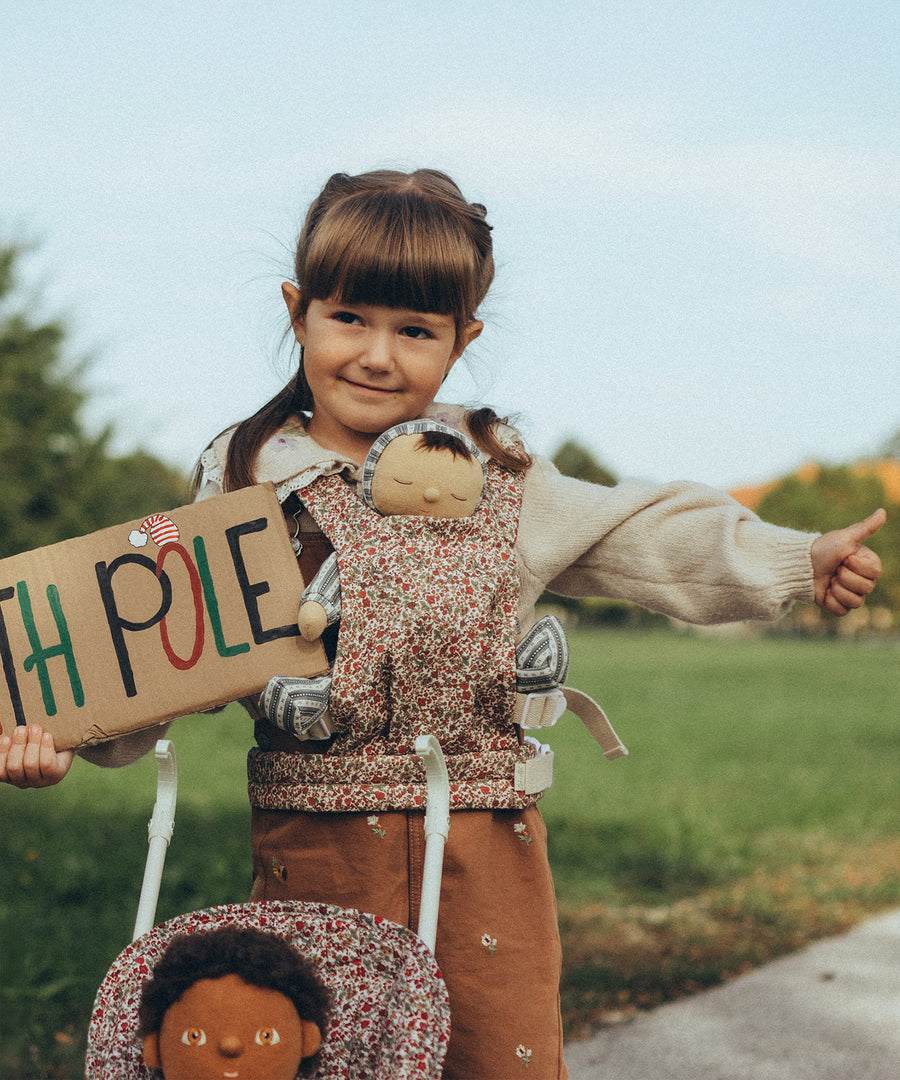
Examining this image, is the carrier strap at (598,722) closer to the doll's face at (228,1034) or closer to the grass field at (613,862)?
the doll's face at (228,1034)

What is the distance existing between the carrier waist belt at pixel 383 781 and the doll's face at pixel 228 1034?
434mm

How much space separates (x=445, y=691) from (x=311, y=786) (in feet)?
0.93

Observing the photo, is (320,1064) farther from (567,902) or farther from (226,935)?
(567,902)

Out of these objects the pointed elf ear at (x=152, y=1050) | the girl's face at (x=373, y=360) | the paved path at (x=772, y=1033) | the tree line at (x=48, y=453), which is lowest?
the tree line at (x=48, y=453)

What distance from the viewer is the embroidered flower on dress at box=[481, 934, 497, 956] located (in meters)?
2.06

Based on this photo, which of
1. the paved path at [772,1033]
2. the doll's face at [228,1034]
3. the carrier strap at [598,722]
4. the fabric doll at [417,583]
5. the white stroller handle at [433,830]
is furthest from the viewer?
the paved path at [772,1033]

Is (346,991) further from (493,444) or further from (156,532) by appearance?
(493,444)

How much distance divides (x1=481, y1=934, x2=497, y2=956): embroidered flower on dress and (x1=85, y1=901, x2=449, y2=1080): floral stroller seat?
318 mm

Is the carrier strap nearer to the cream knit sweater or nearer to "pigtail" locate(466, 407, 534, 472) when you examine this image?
the cream knit sweater

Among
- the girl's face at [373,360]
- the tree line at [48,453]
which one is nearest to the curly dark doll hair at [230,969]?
the girl's face at [373,360]

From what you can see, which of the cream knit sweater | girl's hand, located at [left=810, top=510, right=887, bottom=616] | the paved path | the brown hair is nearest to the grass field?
the paved path

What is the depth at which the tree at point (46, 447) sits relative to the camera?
13.0 metres

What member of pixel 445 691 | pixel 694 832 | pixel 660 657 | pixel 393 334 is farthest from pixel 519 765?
pixel 660 657

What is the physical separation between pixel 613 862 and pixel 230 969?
13.9ft
